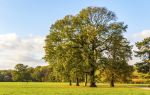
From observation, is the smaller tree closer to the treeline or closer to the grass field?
the treeline

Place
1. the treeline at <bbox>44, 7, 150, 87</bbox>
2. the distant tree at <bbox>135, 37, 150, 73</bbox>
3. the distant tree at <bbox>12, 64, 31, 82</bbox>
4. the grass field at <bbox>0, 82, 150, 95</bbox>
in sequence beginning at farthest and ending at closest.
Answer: the distant tree at <bbox>12, 64, 31, 82</bbox> → the distant tree at <bbox>135, 37, 150, 73</bbox> → the treeline at <bbox>44, 7, 150, 87</bbox> → the grass field at <bbox>0, 82, 150, 95</bbox>

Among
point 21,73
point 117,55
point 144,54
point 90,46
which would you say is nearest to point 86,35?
point 90,46

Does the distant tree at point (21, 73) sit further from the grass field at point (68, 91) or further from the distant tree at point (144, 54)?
the grass field at point (68, 91)

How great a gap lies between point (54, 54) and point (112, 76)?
13337 millimetres

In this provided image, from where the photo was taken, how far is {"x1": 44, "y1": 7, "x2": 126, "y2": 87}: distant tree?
76.3 metres

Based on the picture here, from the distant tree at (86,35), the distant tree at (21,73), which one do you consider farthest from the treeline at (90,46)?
the distant tree at (21,73)

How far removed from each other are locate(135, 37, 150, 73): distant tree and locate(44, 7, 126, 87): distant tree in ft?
63.9

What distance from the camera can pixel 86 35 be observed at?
77.4 m

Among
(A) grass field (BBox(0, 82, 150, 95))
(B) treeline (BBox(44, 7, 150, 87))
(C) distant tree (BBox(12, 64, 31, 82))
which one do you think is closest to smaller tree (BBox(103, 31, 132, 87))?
(B) treeline (BBox(44, 7, 150, 87))

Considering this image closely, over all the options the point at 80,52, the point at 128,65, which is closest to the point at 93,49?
the point at 80,52

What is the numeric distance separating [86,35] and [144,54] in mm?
26018

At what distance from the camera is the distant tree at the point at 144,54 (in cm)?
9675

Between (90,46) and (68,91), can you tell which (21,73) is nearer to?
(90,46)

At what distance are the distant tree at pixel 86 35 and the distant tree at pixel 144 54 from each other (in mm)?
19463
